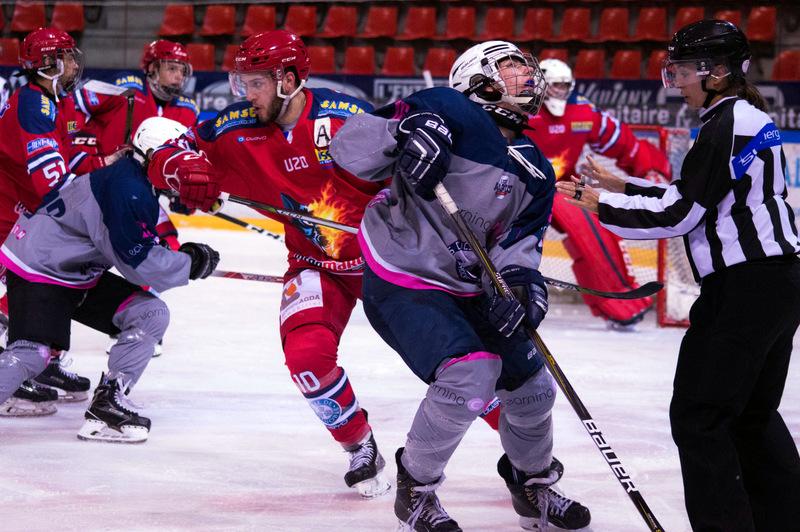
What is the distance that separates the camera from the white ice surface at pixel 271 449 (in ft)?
8.35

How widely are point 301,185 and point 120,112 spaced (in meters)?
1.98

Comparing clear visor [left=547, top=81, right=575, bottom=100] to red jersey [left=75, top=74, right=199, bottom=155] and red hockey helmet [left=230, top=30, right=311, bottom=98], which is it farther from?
red hockey helmet [left=230, top=30, right=311, bottom=98]

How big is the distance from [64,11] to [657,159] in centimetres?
668

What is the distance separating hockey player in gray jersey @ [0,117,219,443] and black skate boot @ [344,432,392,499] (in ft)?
2.44

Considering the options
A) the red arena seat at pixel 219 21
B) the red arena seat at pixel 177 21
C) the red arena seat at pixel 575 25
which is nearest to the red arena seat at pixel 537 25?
the red arena seat at pixel 575 25

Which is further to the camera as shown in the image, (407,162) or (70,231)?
(70,231)

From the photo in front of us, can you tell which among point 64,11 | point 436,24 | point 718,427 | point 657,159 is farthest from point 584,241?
point 64,11

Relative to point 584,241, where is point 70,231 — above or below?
above

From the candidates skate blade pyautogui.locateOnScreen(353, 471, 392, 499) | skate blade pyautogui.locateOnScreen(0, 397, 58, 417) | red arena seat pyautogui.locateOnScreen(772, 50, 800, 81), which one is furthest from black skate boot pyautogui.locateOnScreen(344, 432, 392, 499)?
red arena seat pyautogui.locateOnScreen(772, 50, 800, 81)

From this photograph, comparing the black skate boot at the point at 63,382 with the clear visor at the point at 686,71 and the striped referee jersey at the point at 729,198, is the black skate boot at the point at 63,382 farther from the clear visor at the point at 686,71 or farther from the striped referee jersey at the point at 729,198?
the clear visor at the point at 686,71

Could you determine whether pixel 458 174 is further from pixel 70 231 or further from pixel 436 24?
pixel 436 24

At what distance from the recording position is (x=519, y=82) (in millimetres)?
2273

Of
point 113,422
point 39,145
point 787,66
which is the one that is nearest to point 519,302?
point 113,422

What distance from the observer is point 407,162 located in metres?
2.15
